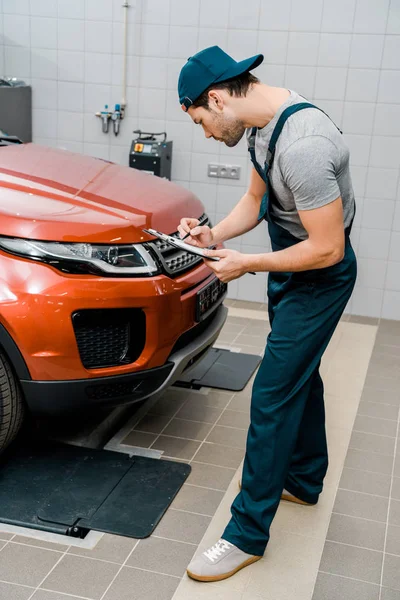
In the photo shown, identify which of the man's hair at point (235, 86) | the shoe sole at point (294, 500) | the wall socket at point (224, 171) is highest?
the man's hair at point (235, 86)

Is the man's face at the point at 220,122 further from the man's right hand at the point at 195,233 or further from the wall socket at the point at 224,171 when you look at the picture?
the wall socket at the point at 224,171

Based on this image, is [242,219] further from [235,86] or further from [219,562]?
[219,562]

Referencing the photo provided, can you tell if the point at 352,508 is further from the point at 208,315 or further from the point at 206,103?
the point at 206,103

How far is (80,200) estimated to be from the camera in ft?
9.12

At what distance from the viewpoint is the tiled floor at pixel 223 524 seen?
230 cm

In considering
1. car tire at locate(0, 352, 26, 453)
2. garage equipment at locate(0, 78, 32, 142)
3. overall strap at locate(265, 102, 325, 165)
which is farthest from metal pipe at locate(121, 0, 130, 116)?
overall strap at locate(265, 102, 325, 165)

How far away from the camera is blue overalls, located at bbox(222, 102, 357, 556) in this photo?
2330 mm

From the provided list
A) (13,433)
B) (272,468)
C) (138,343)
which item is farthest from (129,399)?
(272,468)

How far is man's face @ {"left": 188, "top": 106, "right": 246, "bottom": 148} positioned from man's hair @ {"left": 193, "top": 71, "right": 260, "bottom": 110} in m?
0.03

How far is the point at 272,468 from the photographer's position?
2.37 meters

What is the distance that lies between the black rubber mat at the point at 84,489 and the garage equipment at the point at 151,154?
2.88 m

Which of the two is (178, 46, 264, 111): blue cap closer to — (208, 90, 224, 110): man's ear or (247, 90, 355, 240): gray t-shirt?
(208, 90, 224, 110): man's ear

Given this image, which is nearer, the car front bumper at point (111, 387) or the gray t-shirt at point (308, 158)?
the gray t-shirt at point (308, 158)

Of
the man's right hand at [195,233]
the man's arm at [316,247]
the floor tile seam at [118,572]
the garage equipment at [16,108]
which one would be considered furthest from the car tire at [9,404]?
the garage equipment at [16,108]
